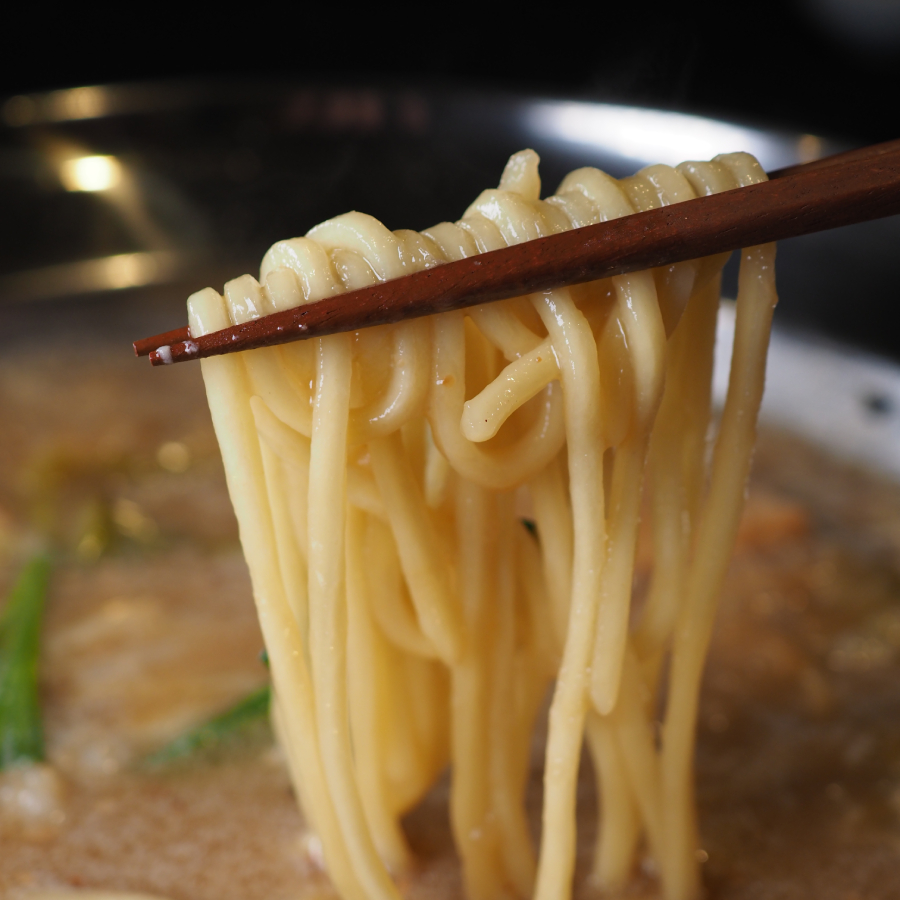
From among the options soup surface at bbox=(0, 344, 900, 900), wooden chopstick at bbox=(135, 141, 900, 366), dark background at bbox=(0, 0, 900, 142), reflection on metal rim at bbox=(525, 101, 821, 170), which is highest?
dark background at bbox=(0, 0, 900, 142)

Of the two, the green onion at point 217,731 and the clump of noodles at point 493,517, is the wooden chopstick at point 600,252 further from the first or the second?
the green onion at point 217,731

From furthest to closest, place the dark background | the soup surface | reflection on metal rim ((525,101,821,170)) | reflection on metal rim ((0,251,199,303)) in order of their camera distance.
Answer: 1. the dark background
2. reflection on metal rim ((0,251,199,303))
3. reflection on metal rim ((525,101,821,170))
4. the soup surface

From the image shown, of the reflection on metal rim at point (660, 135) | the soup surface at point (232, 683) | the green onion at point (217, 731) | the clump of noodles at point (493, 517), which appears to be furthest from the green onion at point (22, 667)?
the reflection on metal rim at point (660, 135)

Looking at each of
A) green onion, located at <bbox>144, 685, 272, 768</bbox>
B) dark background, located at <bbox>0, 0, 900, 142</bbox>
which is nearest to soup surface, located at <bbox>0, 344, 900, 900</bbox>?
green onion, located at <bbox>144, 685, 272, 768</bbox>

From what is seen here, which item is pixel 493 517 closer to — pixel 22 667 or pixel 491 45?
pixel 22 667

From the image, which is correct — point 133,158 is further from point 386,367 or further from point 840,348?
point 386,367

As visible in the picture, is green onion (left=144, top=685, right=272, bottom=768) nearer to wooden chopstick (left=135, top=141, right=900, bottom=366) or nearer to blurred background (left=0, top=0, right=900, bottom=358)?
wooden chopstick (left=135, top=141, right=900, bottom=366)
